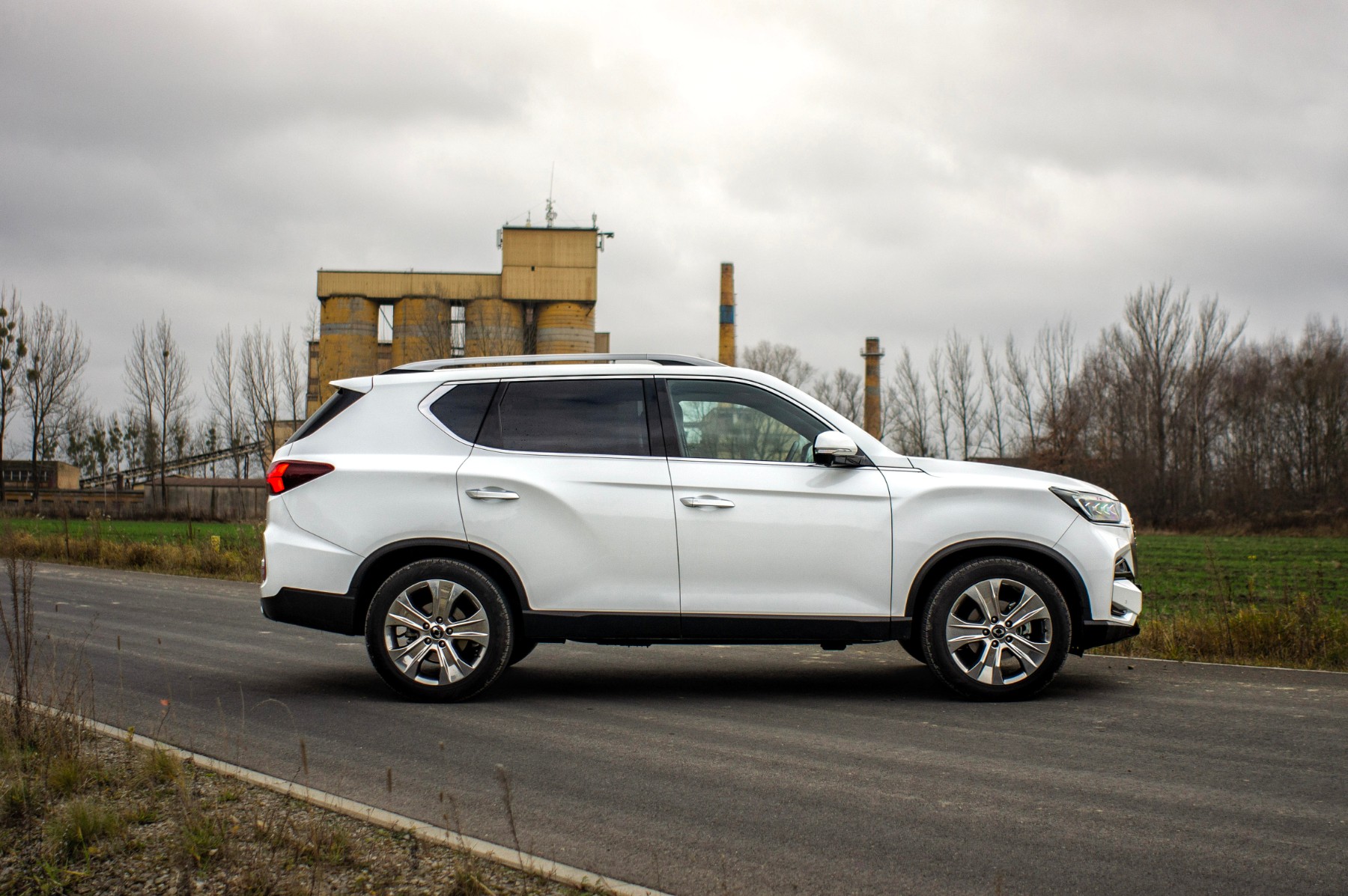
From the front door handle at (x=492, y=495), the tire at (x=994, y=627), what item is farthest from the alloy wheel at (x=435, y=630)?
the tire at (x=994, y=627)

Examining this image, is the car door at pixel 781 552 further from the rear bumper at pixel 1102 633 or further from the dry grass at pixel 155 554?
the dry grass at pixel 155 554

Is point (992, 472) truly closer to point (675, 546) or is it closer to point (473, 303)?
point (675, 546)

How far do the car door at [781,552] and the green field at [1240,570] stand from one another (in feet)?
15.7

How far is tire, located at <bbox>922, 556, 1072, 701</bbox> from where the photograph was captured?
6.79 metres

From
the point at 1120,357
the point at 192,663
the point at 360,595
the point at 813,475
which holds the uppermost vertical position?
the point at 1120,357

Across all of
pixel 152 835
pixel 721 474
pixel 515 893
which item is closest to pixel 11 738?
pixel 152 835

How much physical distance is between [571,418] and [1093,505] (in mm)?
3227

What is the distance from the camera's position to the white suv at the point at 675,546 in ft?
22.3

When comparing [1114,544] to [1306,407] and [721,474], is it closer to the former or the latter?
[721,474]

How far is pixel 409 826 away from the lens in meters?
4.25

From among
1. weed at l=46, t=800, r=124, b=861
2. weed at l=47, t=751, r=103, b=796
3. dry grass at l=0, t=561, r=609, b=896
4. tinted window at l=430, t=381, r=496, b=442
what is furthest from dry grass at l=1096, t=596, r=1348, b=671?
weed at l=46, t=800, r=124, b=861

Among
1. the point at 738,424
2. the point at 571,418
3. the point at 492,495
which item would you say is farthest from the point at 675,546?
the point at 492,495

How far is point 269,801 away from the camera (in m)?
4.60

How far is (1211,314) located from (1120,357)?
529 cm
